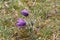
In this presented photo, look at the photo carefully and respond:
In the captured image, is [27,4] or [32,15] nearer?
[32,15]

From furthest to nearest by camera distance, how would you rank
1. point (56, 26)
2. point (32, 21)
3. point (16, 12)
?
point (16, 12) → point (56, 26) → point (32, 21)

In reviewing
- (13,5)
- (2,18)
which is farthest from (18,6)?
(2,18)

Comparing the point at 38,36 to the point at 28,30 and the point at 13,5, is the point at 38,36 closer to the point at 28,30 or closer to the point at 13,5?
the point at 28,30

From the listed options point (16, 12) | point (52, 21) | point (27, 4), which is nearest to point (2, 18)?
point (16, 12)

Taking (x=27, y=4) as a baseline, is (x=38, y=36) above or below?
below

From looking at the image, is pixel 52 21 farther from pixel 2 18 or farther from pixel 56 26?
pixel 2 18

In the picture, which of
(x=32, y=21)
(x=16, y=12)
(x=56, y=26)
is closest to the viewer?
(x=32, y=21)
